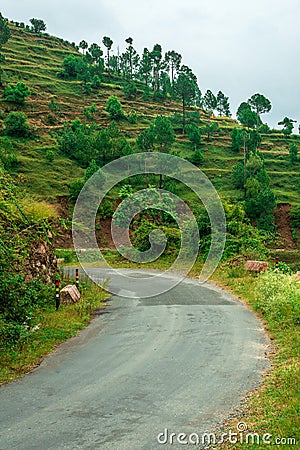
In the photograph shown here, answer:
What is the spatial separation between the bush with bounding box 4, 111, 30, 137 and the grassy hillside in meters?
1.78

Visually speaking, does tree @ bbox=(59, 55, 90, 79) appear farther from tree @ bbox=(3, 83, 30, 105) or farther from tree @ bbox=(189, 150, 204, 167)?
tree @ bbox=(189, 150, 204, 167)

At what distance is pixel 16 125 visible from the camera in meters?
52.9

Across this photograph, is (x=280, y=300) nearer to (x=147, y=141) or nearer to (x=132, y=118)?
(x=147, y=141)

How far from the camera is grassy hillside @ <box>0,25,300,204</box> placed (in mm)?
46344

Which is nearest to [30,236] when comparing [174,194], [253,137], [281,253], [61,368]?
[61,368]

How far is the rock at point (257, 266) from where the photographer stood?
19312 mm

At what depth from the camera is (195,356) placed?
340 inches

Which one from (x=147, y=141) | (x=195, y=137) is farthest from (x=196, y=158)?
(x=147, y=141)

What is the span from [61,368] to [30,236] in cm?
569

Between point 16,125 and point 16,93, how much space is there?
1104 cm

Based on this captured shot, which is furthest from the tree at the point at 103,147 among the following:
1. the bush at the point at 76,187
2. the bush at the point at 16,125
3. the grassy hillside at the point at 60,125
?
the bush at the point at 16,125

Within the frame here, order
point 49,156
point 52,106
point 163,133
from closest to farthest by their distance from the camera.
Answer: point 163,133 → point 49,156 → point 52,106

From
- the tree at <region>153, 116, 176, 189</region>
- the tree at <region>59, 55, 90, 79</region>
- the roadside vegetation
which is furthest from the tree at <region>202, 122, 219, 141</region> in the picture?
the tree at <region>59, 55, 90, 79</region>

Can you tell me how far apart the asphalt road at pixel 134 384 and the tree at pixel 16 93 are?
55818mm
